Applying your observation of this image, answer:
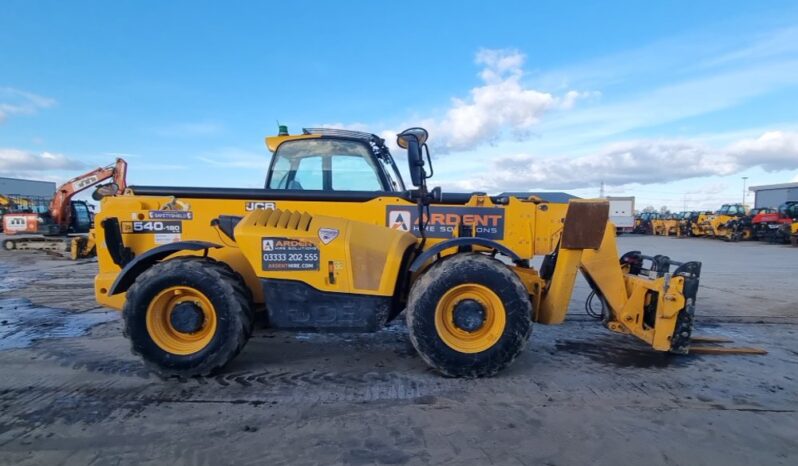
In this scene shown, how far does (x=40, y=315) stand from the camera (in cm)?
664

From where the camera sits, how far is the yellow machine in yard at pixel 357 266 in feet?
13.0

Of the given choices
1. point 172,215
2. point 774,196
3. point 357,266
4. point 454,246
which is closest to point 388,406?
point 357,266

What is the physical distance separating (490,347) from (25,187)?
3652 inches

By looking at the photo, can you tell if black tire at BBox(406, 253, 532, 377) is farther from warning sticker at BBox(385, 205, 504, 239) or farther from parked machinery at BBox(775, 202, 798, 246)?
parked machinery at BBox(775, 202, 798, 246)

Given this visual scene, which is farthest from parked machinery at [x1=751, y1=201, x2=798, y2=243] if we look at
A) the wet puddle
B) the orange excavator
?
the orange excavator

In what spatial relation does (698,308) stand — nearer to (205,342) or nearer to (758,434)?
(758,434)

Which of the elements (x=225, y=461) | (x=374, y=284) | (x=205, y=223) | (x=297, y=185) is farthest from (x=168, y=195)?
(x=225, y=461)

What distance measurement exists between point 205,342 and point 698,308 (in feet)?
23.5

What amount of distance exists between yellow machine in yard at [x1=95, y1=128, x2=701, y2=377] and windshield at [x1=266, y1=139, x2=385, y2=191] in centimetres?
2

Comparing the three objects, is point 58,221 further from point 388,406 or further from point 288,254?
point 388,406

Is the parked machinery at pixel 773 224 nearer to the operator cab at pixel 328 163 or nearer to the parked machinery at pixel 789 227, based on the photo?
the parked machinery at pixel 789 227

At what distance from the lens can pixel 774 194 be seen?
2400 inches

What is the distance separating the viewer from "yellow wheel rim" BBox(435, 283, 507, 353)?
4.02m

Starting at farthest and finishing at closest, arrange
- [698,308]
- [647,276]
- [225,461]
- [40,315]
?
[698,308]
[40,315]
[647,276]
[225,461]
